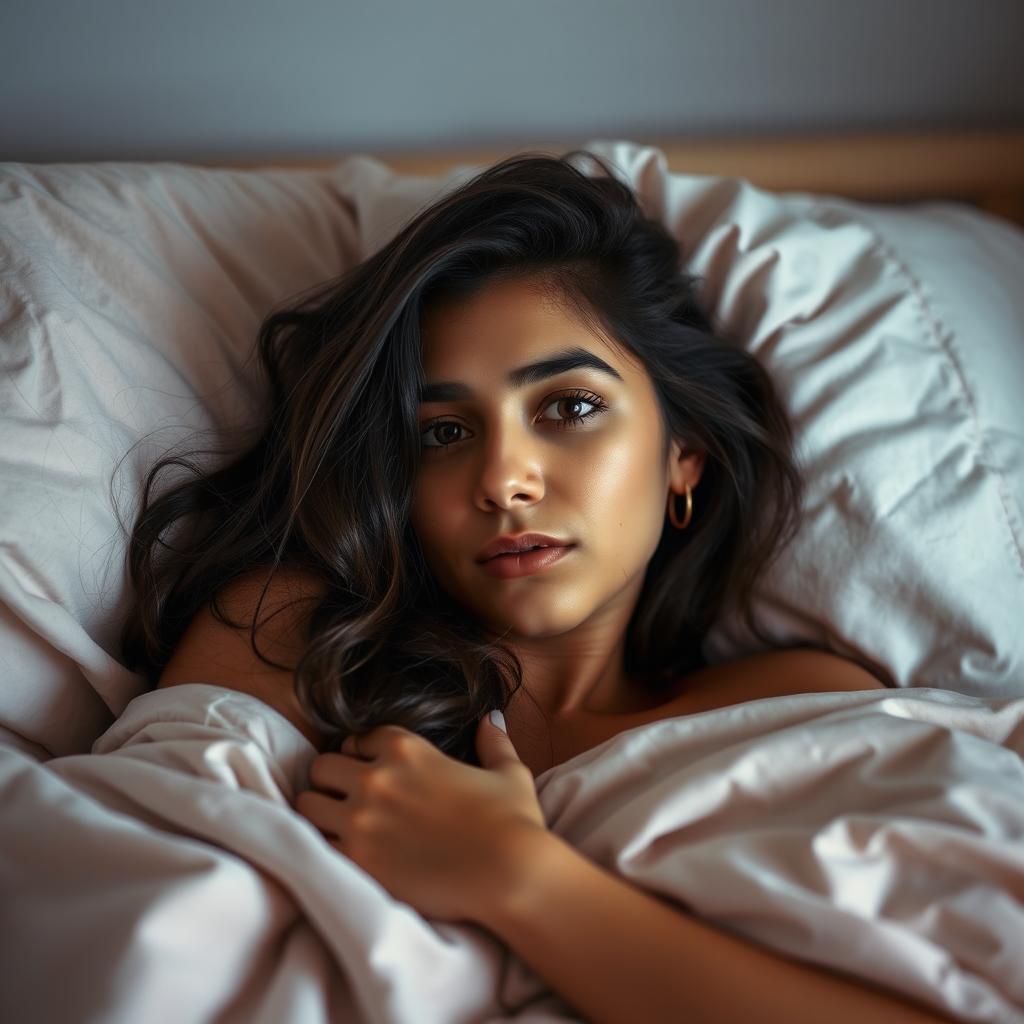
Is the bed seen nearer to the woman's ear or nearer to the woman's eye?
the woman's ear

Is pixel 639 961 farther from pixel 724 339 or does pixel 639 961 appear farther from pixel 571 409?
pixel 724 339

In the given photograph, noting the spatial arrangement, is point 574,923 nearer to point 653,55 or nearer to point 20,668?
point 20,668

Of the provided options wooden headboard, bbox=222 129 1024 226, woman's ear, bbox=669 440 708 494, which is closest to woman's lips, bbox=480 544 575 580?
woman's ear, bbox=669 440 708 494

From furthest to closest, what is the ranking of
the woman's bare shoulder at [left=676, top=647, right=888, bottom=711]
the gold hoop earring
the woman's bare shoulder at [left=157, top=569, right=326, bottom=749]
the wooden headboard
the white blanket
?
the wooden headboard, the gold hoop earring, the woman's bare shoulder at [left=676, top=647, right=888, bottom=711], the woman's bare shoulder at [left=157, top=569, right=326, bottom=749], the white blanket

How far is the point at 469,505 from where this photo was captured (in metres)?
1.04

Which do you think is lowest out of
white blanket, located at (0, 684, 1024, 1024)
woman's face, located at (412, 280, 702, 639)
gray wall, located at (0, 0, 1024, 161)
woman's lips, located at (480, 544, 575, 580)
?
white blanket, located at (0, 684, 1024, 1024)

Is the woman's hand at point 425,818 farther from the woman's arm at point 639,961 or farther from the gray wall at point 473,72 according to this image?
the gray wall at point 473,72

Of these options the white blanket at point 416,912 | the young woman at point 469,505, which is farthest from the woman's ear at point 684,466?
the white blanket at point 416,912

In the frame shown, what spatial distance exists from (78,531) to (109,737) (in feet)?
0.67

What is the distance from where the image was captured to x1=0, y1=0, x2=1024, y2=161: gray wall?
1454 mm

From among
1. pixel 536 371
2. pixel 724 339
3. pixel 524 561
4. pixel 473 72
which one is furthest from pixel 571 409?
pixel 473 72

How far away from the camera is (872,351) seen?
1237 mm

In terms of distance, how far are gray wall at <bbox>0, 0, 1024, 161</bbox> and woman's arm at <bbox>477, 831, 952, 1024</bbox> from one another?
115cm

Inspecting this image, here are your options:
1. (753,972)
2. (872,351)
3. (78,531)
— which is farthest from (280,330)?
(753,972)
